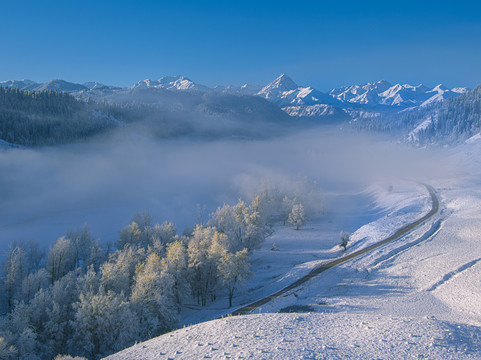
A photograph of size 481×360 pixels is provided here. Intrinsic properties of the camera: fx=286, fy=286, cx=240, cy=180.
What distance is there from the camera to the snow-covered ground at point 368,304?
2233 cm

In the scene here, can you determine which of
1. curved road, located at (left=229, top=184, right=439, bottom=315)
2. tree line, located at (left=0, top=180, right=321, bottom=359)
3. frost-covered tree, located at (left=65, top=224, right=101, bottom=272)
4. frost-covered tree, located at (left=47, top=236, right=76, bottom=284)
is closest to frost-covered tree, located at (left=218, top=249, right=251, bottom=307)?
tree line, located at (left=0, top=180, right=321, bottom=359)

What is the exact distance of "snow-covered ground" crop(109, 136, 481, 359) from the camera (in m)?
22.3

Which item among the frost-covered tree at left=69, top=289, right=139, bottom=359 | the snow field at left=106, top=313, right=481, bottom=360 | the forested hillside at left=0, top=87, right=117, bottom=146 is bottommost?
the frost-covered tree at left=69, top=289, right=139, bottom=359

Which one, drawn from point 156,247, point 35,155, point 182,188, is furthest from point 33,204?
point 156,247

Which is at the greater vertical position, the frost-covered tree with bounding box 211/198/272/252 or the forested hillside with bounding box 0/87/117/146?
the forested hillside with bounding box 0/87/117/146

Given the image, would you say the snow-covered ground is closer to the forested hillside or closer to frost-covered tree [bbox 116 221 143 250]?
frost-covered tree [bbox 116 221 143 250]

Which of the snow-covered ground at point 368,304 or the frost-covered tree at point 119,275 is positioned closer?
the snow-covered ground at point 368,304

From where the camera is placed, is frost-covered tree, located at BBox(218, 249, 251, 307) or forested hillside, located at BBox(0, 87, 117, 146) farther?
forested hillside, located at BBox(0, 87, 117, 146)

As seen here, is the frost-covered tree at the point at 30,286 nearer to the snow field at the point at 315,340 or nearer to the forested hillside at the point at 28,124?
the snow field at the point at 315,340

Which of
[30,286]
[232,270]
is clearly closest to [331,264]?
[232,270]

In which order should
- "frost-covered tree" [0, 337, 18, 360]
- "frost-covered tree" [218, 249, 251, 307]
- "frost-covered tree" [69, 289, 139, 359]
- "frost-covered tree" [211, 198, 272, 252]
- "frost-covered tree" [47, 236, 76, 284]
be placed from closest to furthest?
"frost-covered tree" [0, 337, 18, 360] → "frost-covered tree" [69, 289, 139, 359] → "frost-covered tree" [218, 249, 251, 307] → "frost-covered tree" [47, 236, 76, 284] → "frost-covered tree" [211, 198, 272, 252]

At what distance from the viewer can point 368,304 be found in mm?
41469

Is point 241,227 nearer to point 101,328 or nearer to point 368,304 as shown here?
point 368,304

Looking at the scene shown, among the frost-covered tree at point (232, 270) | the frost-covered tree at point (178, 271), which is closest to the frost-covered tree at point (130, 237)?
the frost-covered tree at point (178, 271)
